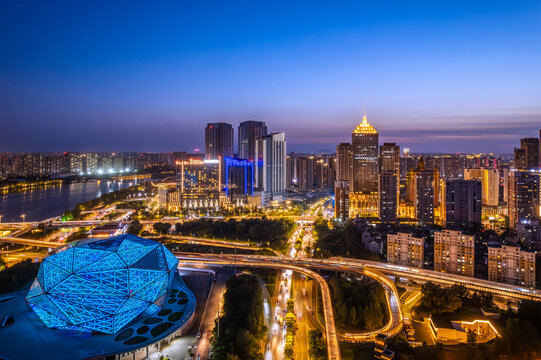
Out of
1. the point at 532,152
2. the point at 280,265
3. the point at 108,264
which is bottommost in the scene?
the point at 280,265

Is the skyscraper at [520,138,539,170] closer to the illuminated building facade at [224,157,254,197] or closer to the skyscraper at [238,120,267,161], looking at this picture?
the illuminated building facade at [224,157,254,197]

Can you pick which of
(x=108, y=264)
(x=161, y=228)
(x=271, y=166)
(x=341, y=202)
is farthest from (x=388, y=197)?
(x=108, y=264)

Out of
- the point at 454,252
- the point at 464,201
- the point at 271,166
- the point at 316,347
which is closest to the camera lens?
the point at 316,347

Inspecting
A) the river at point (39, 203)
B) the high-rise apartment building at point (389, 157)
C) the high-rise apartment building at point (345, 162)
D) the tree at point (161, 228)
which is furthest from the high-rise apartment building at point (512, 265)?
the river at point (39, 203)

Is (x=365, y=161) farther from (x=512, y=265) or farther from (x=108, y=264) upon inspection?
(x=108, y=264)

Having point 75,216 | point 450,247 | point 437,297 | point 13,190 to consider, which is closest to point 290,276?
point 437,297

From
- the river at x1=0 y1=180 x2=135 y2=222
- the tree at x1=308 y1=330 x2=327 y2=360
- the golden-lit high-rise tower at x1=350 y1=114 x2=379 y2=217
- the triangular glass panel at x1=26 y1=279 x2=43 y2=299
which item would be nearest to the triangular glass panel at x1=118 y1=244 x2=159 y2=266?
the triangular glass panel at x1=26 y1=279 x2=43 y2=299

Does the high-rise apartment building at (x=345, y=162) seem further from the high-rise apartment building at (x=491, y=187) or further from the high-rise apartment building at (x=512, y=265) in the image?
the high-rise apartment building at (x=512, y=265)

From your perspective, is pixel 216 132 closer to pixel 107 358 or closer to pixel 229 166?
pixel 229 166
